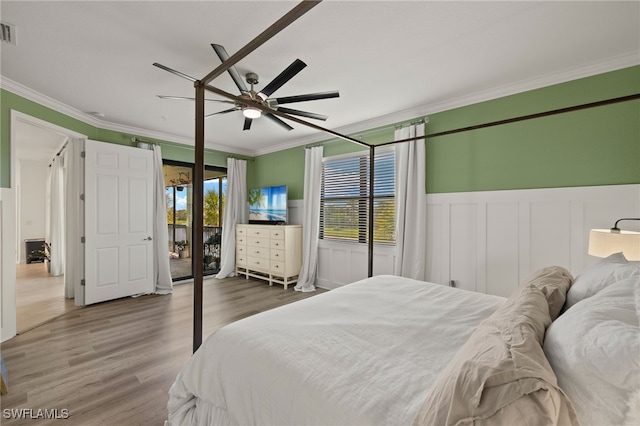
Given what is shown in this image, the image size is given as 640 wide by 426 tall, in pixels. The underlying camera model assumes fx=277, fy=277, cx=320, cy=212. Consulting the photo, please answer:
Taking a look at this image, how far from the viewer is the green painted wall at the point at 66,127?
274 centimetres

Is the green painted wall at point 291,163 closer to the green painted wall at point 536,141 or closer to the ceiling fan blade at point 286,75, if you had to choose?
the green painted wall at point 536,141

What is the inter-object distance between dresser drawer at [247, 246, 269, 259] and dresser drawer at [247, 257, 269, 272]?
55 mm

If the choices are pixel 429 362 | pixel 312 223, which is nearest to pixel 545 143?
pixel 429 362

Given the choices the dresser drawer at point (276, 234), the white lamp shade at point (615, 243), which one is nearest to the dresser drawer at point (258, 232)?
the dresser drawer at point (276, 234)

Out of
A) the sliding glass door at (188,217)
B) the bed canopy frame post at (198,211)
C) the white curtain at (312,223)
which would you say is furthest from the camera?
the sliding glass door at (188,217)

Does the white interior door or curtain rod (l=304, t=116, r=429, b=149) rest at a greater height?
curtain rod (l=304, t=116, r=429, b=149)

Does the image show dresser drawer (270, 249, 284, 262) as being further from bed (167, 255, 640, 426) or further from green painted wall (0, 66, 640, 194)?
bed (167, 255, 640, 426)

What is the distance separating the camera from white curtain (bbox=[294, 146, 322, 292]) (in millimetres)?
4551

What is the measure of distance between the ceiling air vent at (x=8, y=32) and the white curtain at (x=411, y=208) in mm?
3616

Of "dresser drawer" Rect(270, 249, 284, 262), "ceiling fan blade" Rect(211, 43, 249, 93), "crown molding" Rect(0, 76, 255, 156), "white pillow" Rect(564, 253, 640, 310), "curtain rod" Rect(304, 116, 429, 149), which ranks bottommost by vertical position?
"dresser drawer" Rect(270, 249, 284, 262)

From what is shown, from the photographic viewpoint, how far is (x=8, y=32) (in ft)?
6.57

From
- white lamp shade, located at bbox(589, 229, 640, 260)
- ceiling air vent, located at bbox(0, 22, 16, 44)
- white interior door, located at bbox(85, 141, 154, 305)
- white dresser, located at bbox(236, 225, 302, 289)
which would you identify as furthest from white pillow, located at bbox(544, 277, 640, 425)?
white interior door, located at bbox(85, 141, 154, 305)

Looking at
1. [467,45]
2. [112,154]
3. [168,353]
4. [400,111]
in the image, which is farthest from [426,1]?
[112,154]

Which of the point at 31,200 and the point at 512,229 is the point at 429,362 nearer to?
the point at 512,229
